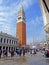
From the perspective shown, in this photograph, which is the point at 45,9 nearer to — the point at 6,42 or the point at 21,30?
the point at 6,42

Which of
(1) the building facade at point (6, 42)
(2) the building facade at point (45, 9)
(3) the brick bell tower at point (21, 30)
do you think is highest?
(3) the brick bell tower at point (21, 30)

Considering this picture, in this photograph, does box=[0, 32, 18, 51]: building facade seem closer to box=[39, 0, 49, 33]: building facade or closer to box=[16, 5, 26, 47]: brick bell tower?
box=[16, 5, 26, 47]: brick bell tower

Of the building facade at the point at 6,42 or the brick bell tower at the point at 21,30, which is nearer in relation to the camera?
the building facade at the point at 6,42

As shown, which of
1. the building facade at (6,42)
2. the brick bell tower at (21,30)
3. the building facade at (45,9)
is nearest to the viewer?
the building facade at (45,9)

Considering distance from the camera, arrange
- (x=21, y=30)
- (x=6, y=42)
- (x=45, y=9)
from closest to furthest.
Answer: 1. (x=45, y=9)
2. (x=6, y=42)
3. (x=21, y=30)

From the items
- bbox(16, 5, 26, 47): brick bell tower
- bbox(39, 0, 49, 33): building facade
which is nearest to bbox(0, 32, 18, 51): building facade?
bbox(16, 5, 26, 47): brick bell tower

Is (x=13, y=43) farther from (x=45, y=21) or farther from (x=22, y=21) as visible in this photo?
(x=45, y=21)

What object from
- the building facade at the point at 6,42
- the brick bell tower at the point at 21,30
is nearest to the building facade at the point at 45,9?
the building facade at the point at 6,42

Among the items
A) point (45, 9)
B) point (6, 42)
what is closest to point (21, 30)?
point (6, 42)

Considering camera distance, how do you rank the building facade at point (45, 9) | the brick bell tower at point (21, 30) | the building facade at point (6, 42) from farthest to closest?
1. the brick bell tower at point (21, 30)
2. the building facade at point (6, 42)
3. the building facade at point (45, 9)

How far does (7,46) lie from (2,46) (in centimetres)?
511

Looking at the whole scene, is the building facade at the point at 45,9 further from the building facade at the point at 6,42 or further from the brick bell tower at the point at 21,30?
the brick bell tower at the point at 21,30

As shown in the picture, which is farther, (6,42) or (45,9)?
(6,42)

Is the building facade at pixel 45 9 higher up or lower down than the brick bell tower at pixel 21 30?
lower down
